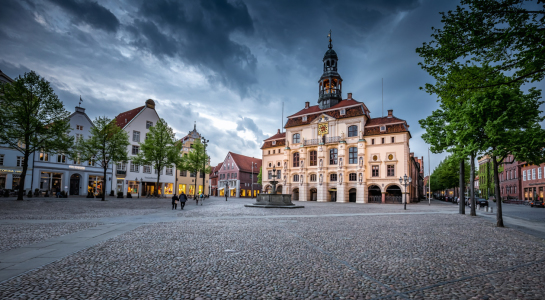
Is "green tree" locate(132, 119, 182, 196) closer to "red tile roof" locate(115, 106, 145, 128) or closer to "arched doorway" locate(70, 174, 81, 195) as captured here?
"arched doorway" locate(70, 174, 81, 195)

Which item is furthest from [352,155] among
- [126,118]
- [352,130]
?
[126,118]

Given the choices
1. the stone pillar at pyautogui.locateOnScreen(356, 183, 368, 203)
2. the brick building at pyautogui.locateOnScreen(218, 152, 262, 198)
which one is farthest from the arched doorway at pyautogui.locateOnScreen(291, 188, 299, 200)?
the brick building at pyautogui.locateOnScreen(218, 152, 262, 198)

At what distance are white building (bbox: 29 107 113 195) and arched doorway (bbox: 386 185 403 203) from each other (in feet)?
150

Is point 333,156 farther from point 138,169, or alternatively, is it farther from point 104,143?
point 104,143

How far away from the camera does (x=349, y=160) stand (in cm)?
5400

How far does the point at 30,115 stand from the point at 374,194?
50.6 metres

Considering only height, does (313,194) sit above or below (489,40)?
below

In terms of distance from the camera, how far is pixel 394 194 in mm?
50688

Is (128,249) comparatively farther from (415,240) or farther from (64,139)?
(64,139)

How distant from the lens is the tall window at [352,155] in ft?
175

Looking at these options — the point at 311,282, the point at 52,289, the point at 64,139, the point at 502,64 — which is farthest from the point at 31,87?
the point at 502,64

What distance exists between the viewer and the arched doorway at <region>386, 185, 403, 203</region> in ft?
159

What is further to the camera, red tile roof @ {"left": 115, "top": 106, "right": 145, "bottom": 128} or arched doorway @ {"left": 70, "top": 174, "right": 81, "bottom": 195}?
red tile roof @ {"left": 115, "top": 106, "right": 145, "bottom": 128}

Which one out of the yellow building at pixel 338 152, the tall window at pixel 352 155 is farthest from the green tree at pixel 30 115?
the tall window at pixel 352 155
